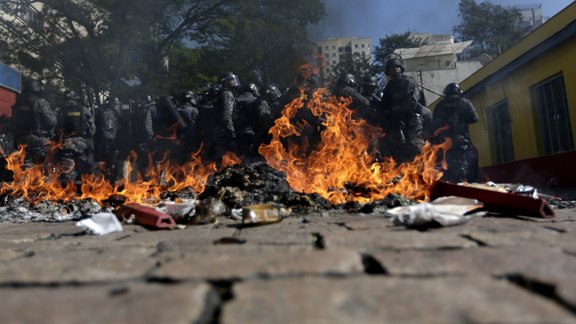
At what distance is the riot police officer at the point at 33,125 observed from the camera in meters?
9.73

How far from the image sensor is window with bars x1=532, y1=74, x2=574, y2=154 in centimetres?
1095

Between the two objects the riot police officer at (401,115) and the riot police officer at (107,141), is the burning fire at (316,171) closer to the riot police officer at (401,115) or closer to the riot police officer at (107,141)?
the riot police officer at (401,115)

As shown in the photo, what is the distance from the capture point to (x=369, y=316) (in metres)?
1.28

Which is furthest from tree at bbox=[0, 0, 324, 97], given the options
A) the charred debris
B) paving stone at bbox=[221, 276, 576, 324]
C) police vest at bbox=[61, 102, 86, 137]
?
paving stone at bbox=[221, 276, 576, 324]

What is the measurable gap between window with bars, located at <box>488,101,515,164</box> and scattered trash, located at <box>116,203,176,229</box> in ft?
39.5

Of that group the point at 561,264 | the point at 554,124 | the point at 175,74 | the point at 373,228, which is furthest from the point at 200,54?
the point at 561,264

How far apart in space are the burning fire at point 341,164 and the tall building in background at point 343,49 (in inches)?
914

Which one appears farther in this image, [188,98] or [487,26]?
[487,26]

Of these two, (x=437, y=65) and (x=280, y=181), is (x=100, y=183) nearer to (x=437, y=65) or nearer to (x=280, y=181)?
(x=280, y=181)

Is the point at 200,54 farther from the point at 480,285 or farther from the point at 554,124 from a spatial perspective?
the point at 480,285

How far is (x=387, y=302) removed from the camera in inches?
55.0

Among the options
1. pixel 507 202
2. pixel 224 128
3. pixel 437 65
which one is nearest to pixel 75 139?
pixel 224 128

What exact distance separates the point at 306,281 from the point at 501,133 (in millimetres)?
14417

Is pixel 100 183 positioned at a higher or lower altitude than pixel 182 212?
higher
